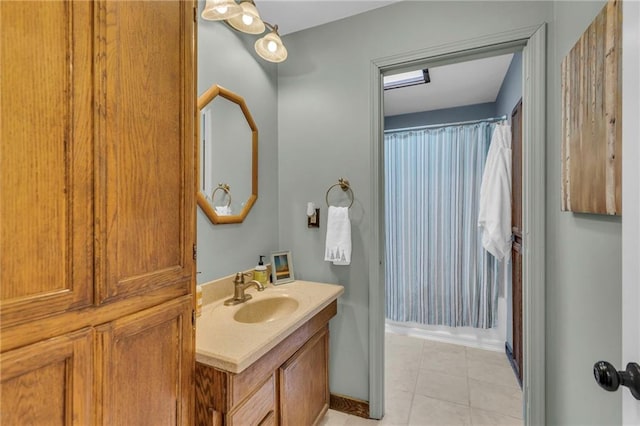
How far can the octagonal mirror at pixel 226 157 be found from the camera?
5.08ft

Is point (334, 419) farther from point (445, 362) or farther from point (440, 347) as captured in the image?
point (440, 347)

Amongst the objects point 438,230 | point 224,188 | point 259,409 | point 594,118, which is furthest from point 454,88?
point 259,409

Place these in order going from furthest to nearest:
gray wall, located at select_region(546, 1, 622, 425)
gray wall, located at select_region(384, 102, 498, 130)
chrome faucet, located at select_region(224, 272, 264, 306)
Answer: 1. gray wall, located at select_region(384, 102, 498, 130)
2. chrome faucet, located at select_region(224, 272, 264, 306)
3. gray wall, located at select_region(546, 1, 622, 425)

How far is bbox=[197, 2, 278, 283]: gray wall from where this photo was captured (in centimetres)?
154

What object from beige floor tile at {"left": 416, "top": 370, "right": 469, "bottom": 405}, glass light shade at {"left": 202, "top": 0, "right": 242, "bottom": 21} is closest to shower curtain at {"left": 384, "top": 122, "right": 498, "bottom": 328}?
beige floor tile at {"left": 416, "top": 370, "right": 469, "bottom": 405}

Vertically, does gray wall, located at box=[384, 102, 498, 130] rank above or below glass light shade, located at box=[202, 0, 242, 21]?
above

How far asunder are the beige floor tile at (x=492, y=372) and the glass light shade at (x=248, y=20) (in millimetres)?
2776

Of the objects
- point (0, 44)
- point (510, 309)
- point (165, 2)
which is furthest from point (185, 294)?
point (510, 309)

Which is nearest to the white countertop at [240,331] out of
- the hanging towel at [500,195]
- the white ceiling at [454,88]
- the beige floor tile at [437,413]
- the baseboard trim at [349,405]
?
the baseboard trim at [349,405]

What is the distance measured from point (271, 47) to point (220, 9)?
394 mm

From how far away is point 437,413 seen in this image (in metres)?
1.88

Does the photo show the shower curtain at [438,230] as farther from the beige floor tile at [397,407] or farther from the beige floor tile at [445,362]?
the beige floor tile at [397,407]

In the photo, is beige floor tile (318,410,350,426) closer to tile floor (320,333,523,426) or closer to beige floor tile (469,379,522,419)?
tile floor (320,333,523,426)

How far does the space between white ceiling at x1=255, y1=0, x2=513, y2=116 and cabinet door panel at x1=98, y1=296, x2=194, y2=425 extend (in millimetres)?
1770
